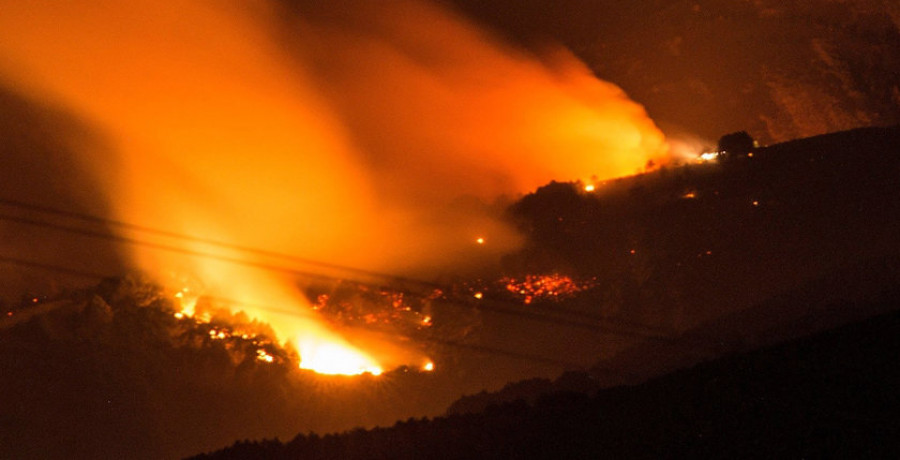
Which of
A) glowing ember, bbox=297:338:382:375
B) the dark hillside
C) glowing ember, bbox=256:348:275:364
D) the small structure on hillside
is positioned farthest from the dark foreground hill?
the small structure on hillside

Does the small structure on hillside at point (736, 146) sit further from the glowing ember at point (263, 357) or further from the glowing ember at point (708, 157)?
the glowing ember at point (263, 357)

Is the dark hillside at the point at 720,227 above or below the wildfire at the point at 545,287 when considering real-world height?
above

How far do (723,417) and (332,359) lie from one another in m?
24.3

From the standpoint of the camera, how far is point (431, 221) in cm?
3953

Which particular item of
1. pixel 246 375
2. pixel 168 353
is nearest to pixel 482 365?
pixel 246 375

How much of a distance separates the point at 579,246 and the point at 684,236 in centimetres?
417

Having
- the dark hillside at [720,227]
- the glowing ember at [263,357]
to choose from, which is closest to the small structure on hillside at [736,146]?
the dark hillside at [720,227]

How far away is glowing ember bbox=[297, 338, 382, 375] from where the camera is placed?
3284 centimetres

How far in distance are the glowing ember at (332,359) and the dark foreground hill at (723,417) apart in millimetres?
19183

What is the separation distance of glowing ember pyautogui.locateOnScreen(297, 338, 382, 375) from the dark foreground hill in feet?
62.9

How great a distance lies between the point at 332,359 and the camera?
33.9 metres

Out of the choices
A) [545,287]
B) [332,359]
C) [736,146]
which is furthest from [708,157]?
[332,359]

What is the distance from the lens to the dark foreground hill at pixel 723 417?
34.4ft

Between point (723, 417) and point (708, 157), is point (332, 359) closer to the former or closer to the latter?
point (708, 157)
